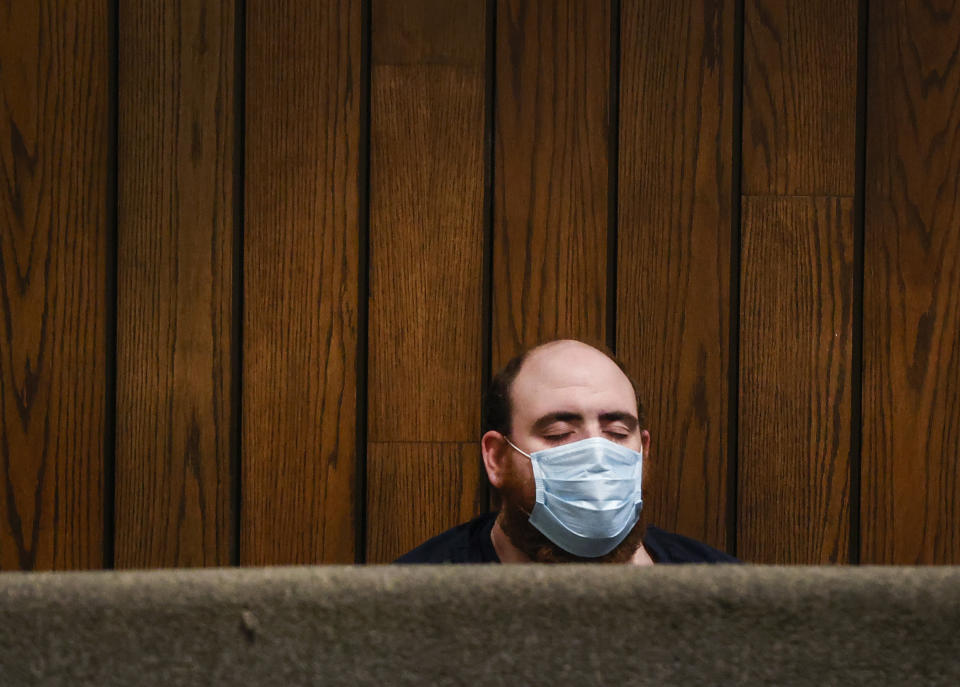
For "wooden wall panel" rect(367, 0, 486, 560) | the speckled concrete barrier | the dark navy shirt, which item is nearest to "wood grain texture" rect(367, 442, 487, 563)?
"wooden wall panel" rect(367, 0, 486, 560)

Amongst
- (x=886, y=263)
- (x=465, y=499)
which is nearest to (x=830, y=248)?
(x=886, y=263)

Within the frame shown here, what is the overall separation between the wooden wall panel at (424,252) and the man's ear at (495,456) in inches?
6.8

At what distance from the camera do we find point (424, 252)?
1855 mm

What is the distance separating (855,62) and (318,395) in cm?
155

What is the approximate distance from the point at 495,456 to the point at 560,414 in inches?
7.4

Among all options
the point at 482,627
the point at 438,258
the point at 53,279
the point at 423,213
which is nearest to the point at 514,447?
the point at 438,258

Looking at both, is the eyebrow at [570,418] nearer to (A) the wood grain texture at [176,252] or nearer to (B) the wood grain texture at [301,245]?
(B) the wood grain texture at [301,245]

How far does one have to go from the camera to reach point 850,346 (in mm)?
1860

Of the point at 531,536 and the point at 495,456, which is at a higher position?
the point at 495,456

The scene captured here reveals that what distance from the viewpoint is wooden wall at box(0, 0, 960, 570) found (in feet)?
6.06

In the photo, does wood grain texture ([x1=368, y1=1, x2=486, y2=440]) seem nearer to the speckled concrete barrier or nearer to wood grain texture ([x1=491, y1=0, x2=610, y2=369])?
wood grain texture ([x1=491, y1=0, x2=610, y2=369])

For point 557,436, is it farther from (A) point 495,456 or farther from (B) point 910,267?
(B) point 910,267

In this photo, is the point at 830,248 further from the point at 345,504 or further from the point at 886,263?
the point at 345,504

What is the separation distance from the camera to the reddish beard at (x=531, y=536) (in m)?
1.53
